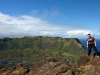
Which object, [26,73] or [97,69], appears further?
[26,73]

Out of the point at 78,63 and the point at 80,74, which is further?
the point at 78,63

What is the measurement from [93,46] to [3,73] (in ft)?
99.7

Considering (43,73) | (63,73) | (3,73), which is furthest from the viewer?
(3,73)

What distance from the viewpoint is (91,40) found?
149 ft

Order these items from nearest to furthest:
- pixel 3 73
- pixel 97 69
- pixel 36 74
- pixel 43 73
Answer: pixel 97 69 → pixel 43 73 → pixel 36 74 → pixel 3 73

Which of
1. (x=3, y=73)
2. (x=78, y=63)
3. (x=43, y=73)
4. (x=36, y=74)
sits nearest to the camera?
(x=43, y=73)

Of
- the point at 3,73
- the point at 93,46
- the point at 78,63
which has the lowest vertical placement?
the point at 3,73

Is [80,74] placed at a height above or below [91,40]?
below

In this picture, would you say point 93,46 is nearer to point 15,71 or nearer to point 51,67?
point 51,67

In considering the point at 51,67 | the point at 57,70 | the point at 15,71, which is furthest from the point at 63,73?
the point at 15,71

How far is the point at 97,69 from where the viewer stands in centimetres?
3653

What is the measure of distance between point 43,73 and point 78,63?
12.4m

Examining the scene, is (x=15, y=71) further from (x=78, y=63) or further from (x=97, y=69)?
(x=97, y=69)

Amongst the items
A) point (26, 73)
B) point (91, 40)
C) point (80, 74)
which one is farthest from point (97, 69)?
point (26, 73)
